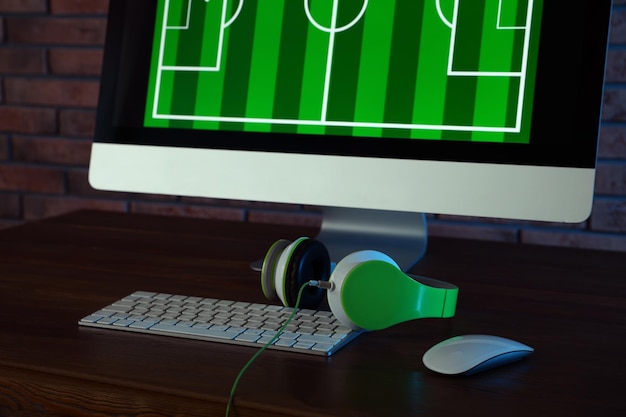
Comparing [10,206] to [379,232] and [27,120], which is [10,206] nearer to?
[27,120]

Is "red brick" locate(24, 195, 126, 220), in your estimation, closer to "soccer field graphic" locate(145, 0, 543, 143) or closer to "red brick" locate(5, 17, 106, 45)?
"red brick" locate(5, 17, 106, 45)

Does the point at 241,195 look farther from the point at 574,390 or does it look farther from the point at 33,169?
the point at 33,169

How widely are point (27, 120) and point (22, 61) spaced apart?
14 centimetres

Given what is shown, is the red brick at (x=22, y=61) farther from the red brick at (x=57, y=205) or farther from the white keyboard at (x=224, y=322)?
the white keyboard at (x=224, y=322)

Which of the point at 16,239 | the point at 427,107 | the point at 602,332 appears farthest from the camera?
the point at 16,239

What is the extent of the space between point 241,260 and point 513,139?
0.40 m

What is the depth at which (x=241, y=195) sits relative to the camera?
3.01 ft

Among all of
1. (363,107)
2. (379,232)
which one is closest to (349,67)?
(363,107)

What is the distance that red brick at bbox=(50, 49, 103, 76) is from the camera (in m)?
1.64

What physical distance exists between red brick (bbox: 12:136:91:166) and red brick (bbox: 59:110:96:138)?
0.7 inches

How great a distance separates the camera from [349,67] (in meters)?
0.87

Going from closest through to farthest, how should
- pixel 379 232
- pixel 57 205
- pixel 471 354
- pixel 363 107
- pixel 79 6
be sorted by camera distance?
pixel 471 354, pixel 363 107, pixel 379 232, pixel 79 6, pixel 57 205

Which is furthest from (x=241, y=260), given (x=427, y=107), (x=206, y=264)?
(x=427, y=107)

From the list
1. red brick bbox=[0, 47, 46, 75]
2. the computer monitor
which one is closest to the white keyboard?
the computer monitor
